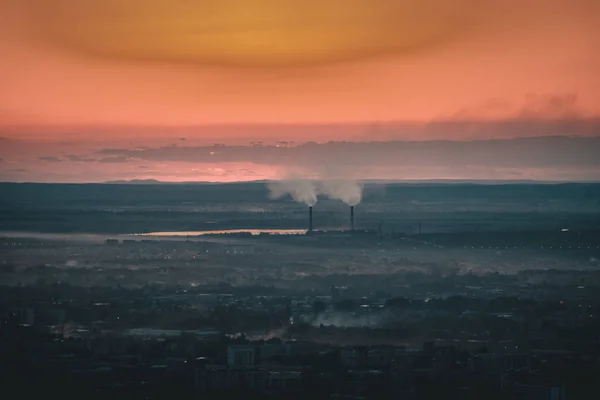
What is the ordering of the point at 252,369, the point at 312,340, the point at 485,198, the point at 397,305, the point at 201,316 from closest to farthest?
1. the point at 252,369
2. the point at 312,340
3. the point at 201,316
4. the point at 397,305
5. the point at 485,198

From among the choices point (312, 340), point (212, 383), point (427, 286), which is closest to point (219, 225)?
point (427, 286)

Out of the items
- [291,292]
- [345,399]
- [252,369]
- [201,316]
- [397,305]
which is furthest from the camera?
[291,292]

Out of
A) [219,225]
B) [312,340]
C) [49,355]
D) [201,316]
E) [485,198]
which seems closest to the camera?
[49,355]

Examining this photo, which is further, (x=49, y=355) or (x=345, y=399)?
(x=49, y=355)

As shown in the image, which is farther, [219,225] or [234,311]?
[219,225]

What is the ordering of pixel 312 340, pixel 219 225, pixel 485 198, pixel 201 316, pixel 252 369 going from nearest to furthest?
pixel 252 369
pixel 312 340
pixel 201 316
pixel 219 225
pixel 485 198

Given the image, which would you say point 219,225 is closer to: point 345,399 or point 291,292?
point 291,292

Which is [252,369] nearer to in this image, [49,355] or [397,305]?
[49,355]

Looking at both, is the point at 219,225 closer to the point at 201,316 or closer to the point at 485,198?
the point at 485,198

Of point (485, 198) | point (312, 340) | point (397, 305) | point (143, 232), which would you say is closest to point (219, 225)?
point (143, 232)
